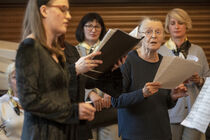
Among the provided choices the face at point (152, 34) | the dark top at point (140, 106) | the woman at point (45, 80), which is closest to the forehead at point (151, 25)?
the face at point (152, 34)

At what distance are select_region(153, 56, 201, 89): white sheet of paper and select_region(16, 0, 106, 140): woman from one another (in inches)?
34.6


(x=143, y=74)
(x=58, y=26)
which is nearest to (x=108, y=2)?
(x=143, y=74)

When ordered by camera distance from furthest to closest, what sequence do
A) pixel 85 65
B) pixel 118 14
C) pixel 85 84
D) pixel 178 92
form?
pixel 118 14 → pixel 178 92 → pixel 85 84 → pixel 85 65

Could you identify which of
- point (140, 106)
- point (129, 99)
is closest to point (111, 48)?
point (129, 99)

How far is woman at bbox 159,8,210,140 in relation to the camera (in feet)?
9.90

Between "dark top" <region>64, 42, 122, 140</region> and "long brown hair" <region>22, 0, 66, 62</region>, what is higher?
"long brown hair" <region>22, 0, 66, 62</region>

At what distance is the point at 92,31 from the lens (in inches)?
130

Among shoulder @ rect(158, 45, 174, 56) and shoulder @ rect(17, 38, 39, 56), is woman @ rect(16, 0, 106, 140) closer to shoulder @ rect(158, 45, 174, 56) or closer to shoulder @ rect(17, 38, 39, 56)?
shoulder @ rect(17, 38, 39, 56)

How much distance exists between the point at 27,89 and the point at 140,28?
5.08 feet

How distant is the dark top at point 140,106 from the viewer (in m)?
2.28

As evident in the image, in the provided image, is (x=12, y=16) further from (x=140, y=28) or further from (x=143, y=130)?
(x=143, y=130)

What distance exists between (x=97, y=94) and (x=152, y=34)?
79 centimetres

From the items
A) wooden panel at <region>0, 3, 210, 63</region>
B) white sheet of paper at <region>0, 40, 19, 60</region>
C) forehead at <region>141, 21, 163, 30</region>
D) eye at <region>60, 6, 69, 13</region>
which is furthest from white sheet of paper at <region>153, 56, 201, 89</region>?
wooden panel at <region>0, 3, 210, 63</region>

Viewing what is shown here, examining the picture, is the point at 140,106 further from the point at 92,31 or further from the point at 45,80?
the point at 92,31
